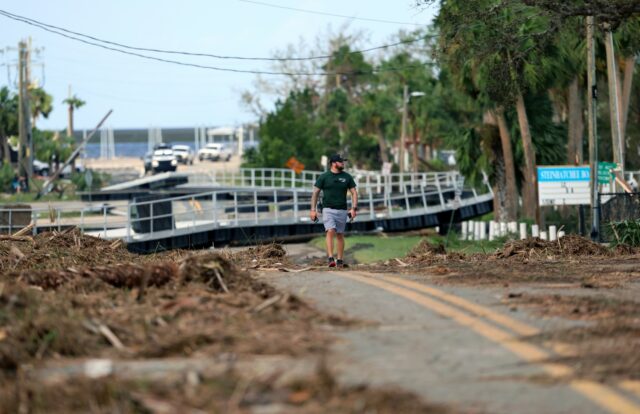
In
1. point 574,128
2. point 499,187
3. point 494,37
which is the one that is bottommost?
point 499,187

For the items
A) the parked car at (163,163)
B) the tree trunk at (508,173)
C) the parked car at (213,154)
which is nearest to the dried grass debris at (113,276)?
the tree trunk at (508,173)

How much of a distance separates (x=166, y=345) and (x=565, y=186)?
32.4 m

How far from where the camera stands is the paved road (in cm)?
739

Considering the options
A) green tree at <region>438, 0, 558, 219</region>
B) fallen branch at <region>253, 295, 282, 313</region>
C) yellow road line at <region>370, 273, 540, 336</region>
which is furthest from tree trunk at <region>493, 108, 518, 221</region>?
fallen branch at <region>253, 295, 282, 313</region>

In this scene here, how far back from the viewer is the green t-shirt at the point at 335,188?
1991cm

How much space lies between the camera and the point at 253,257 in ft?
63.0

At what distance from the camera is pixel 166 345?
336 inches

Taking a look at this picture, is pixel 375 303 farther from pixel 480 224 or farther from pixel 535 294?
pixel 480 224

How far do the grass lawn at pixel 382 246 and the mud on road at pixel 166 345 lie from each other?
26.4 meters

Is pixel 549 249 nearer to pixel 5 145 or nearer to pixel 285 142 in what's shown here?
pixel 285 142

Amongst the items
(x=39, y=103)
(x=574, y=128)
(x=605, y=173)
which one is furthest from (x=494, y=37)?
(x=39, y=103)

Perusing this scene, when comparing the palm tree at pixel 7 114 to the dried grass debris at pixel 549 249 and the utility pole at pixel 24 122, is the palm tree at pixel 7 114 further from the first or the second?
the dried grass debris at pixel 549 249

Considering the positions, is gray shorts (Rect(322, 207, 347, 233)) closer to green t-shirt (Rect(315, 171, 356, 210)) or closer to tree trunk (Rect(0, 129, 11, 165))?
green t-shirt (Rect(315, 171, 356, 210))

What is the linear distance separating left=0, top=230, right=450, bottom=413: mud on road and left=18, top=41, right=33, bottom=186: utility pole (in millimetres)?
74858
